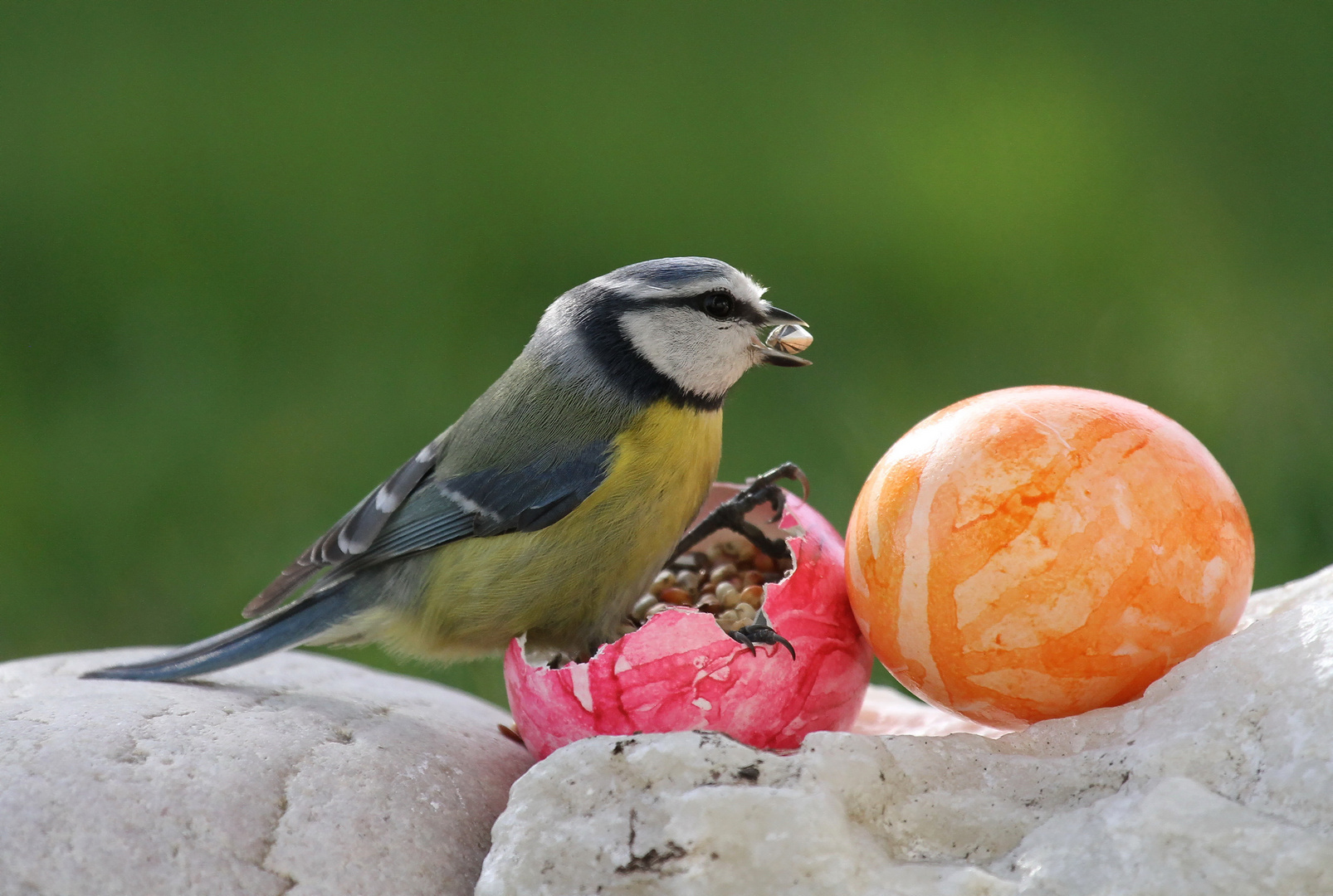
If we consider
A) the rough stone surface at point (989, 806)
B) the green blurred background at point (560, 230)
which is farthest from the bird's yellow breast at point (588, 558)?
the green blurred background at point (560, 230)

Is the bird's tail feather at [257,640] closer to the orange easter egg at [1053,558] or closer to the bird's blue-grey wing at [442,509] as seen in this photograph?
the bird's blue-grey wing at [442,509]

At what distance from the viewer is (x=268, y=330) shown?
11.9ft

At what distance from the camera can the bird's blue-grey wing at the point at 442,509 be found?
1703 mm

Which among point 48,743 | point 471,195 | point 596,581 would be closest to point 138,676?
point 48,743

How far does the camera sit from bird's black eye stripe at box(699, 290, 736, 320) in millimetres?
1764

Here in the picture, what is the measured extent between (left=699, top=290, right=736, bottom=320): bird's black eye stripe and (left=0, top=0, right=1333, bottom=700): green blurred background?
133cm

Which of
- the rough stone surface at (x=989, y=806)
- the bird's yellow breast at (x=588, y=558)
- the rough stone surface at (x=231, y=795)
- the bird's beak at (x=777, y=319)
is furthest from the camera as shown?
the bird's beak at (x=777, y=319)

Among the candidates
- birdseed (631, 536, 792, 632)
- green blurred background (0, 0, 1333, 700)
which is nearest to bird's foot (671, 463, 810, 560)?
birdseed (631, 536, 792, 632)

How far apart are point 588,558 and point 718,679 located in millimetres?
316

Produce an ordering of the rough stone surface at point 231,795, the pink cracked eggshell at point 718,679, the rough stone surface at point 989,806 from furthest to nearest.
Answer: the pink cracked eggshell at point 718,679 < the rough stone surface at point 231,795 < the rough stone surface at point 989,806

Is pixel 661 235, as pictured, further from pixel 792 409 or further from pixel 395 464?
pixel 395 464

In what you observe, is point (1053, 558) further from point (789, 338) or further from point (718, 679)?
point (789, 338)

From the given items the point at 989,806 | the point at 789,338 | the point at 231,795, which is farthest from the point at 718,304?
the point at 231,795

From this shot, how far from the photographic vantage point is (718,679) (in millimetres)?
1467
